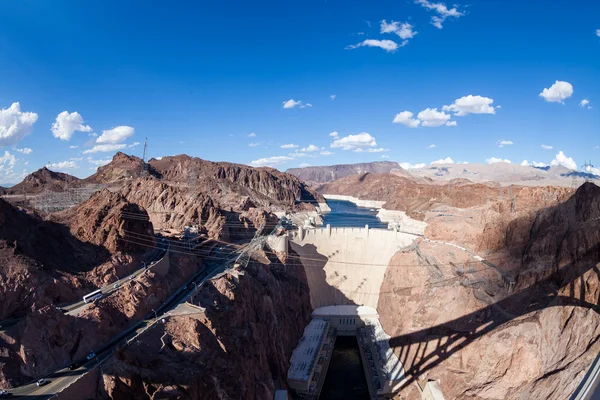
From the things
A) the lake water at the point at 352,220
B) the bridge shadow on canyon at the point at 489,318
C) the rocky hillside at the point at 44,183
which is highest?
the rocky hillside at the point at 44,183

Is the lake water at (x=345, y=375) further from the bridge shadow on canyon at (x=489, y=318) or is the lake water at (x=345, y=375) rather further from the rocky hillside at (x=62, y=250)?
the rocky hillside at (x=62, y=250)

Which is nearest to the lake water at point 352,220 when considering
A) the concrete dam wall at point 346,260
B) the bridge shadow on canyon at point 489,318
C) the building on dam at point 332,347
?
the concrete dam wall at point 346,260

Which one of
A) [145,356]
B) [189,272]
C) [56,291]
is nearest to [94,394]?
[145,356]

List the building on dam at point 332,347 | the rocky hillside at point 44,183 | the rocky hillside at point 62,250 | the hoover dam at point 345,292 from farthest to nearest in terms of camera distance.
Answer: the rocky hillside at point 44,183 < the hoover dam at point 345,292 < the building on dam at point 332,347 < the rocky hillside at point 62,250

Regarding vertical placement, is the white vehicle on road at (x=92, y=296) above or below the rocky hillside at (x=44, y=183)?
below

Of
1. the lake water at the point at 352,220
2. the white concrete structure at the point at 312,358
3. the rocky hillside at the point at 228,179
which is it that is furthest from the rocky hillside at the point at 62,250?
the lake water at the point at 352,220

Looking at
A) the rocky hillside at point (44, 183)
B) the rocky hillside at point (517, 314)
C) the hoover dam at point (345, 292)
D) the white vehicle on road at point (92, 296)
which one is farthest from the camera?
the rocky hillside at point (44, 183)

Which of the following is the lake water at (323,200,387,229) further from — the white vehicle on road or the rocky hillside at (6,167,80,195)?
the white vehicle on road

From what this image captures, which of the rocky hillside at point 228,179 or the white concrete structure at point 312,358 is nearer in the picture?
the white concrete structure at point 312,358
